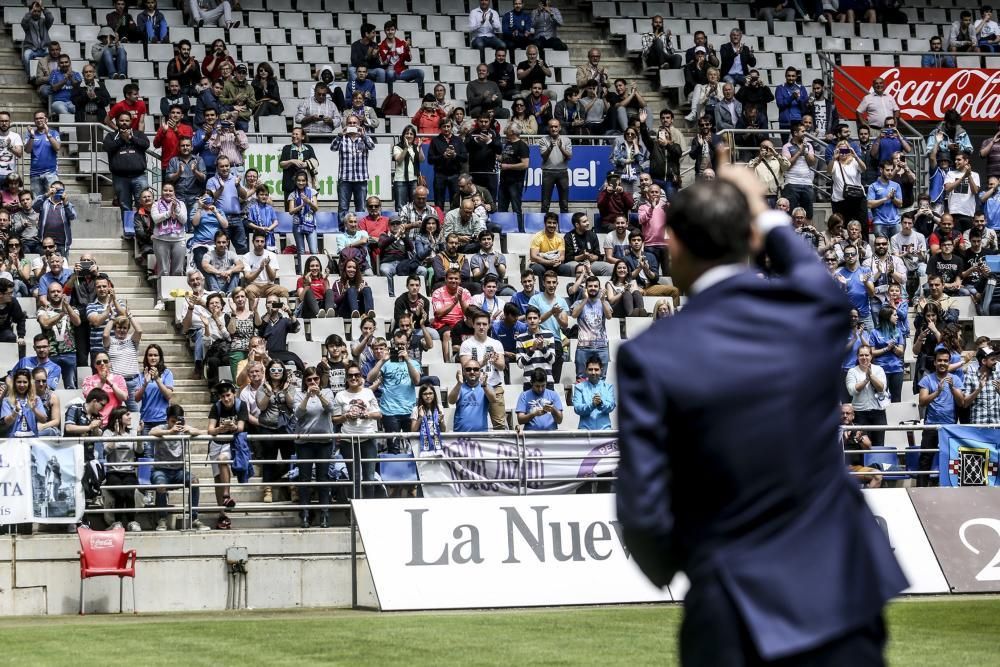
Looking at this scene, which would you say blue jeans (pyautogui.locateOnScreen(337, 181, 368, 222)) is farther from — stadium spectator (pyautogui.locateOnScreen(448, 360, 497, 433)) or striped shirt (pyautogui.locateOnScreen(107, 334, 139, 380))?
stadium spectator (pyautogui.locateOnScreen(448, 360, 497, 433))

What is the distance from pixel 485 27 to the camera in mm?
29016

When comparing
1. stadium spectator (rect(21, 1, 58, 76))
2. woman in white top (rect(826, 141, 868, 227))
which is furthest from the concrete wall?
stadium spectator (rect(21, 1, 58, 76))

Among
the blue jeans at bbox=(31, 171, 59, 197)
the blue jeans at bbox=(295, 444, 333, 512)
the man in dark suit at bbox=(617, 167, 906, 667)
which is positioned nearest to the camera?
the man in dark suit at bbox=(617, 167, 906, 667)

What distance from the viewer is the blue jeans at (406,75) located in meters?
27.8

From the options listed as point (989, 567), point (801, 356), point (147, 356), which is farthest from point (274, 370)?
point (801, 356)

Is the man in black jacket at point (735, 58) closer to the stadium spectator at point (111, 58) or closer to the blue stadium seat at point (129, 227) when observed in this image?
the stadium spectator at point (111, 58)

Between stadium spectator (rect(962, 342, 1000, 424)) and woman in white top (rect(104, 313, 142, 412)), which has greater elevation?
woman in white top (rect(104, 313, 142, 412))

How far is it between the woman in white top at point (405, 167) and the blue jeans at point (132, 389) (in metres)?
6.17

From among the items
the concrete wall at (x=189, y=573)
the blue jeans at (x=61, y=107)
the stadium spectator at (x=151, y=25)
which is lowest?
the concrete wall at (x=189, y=573)

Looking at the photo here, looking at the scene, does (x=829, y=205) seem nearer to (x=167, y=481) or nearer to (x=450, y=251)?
(x=450, y=251)

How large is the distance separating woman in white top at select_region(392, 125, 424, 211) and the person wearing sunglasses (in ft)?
22.0

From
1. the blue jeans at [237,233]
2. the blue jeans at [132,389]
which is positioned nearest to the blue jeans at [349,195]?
the blue jeans at [237,233]

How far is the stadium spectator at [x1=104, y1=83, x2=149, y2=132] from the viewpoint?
23844 millimetres

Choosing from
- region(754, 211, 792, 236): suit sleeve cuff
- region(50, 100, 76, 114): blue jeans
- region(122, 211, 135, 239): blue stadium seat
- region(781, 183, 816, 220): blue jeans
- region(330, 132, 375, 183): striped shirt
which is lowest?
region(754, 211, 792, 236): suit sleeve cuff
